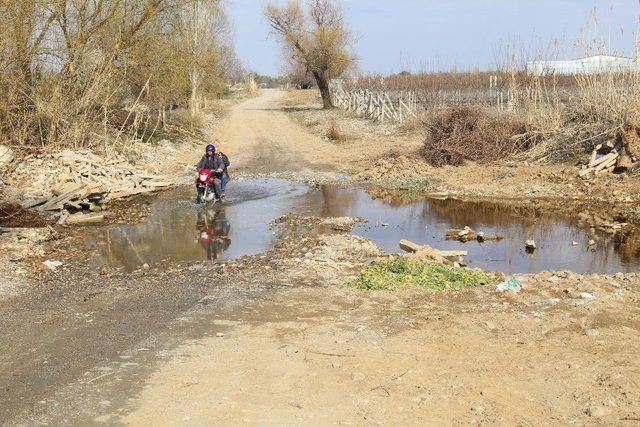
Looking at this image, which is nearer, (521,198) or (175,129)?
(521,198)

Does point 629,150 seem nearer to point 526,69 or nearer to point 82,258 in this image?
point 526,69

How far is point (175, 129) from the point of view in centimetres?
2912

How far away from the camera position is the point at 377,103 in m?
35.8

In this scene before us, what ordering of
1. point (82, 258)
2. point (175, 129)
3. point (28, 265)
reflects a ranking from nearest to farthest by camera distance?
1. point (28, 265)
2. point (82, 258)
3. point (175, 129)

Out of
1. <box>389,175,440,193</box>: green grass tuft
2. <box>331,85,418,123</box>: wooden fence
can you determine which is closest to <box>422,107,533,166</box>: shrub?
<box>389,175,440,193</box>: green grass tuft

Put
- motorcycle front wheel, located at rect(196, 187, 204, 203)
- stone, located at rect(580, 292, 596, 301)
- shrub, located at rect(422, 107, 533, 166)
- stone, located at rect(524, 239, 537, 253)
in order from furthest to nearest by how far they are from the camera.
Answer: shrub, located at rect(422, 107, 533, 166)
motorcycle front wheel, located at rect(196, 187, 204, 203)
stone, located at rect(524, 239, 537, 253)
stone, located at rect(580, 292, 596, 301)

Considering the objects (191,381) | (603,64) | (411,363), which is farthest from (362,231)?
(603,64)

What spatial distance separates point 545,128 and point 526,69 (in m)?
2.74

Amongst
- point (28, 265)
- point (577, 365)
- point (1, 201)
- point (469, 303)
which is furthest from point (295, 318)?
point (1, 201)

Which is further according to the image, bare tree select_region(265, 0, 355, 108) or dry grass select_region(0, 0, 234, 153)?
bare tree select_region(265, 0, 355, 108)

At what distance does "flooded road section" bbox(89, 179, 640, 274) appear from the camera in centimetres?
1053

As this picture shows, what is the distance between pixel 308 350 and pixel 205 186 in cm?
984

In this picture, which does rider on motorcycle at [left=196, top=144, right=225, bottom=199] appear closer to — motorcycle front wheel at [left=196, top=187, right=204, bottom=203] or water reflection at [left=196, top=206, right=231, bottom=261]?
motorcycle front wheel at [left=196, top=187, right=204, bottom=203]

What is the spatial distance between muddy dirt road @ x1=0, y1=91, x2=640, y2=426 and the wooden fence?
19337 millimetres
